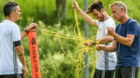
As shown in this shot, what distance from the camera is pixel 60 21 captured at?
806cm

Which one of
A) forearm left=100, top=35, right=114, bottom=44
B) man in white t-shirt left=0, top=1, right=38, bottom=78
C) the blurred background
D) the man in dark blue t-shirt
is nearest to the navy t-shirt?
the man in dark blue t-shirt

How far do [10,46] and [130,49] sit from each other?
129 cm

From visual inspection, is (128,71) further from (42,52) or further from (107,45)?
(42,52)

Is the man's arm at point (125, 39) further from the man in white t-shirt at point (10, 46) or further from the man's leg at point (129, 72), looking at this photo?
the man in white t-shirt at point (10, 46)

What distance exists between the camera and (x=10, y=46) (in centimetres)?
313

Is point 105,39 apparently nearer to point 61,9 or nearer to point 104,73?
point 104,73

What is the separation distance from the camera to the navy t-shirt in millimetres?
3188

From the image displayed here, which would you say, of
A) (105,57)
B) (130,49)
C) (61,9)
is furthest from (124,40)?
(61,9)

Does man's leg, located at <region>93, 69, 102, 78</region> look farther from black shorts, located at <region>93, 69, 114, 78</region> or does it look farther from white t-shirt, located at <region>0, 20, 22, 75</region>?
white t-shirt, located at <region>0, 20, 22, 75</region>

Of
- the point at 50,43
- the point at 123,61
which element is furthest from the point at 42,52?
the point at 123,61

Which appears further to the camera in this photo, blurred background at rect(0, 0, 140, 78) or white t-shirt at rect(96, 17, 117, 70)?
blurred background at rect(0, 0, 140, 78)

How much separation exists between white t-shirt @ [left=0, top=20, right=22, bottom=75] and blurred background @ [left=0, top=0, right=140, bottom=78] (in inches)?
65.3

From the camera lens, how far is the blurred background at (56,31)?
625 centimetres

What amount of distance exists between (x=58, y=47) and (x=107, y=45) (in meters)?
3.36
